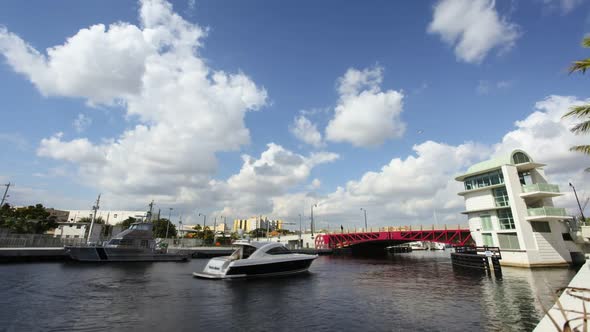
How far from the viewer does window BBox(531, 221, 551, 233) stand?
37750mm

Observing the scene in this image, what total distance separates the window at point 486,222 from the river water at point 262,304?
43.5ft

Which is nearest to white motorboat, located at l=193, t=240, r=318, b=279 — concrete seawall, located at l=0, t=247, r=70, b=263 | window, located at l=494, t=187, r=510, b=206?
window, located at l=494, t=187, r=510, b=206

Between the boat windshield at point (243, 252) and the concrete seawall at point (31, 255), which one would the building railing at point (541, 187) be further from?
the concrete seawall at point (31, 255)

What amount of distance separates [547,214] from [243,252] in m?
39.2

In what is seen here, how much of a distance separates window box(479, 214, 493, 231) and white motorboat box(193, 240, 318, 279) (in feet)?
93.4

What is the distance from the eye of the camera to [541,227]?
38.1 m

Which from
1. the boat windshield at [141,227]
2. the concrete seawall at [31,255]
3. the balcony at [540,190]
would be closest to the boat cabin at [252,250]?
the boat windshield at [141,227]

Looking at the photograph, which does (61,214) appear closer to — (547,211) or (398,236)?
(398,236)

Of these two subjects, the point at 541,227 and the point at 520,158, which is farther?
the point at 520,158

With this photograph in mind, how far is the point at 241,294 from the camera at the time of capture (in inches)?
865

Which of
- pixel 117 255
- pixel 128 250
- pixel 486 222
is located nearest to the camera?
pixel 486 222

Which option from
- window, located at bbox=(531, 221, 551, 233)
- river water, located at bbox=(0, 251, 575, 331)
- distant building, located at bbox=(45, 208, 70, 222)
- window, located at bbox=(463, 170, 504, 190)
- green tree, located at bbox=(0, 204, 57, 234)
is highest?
distant building, located at bbox=(45, 208, 70, 222)

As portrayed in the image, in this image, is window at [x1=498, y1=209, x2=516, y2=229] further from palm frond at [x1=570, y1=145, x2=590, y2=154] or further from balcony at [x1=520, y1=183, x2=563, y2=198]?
palm frond at [x1=570, y1=145, x2=590, y2=154]

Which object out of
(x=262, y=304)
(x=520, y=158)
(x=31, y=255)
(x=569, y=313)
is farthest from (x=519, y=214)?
(x=31, y=255)
